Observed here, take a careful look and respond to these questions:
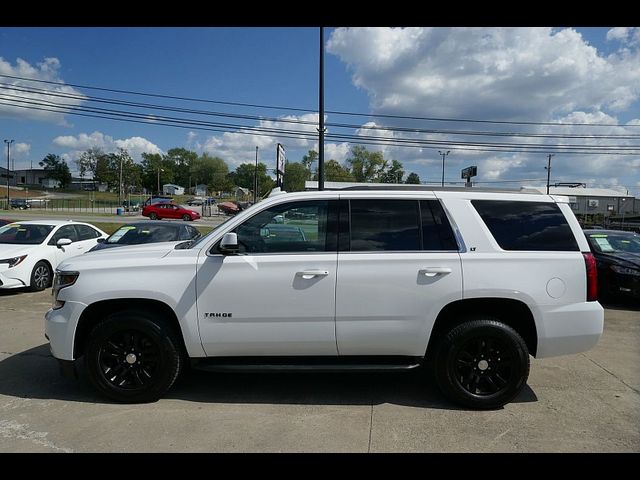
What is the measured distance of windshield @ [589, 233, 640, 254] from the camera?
9.17 m

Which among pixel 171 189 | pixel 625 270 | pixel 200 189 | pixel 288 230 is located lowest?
pixel 625 270

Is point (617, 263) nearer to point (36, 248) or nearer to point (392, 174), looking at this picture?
point (36, 248)

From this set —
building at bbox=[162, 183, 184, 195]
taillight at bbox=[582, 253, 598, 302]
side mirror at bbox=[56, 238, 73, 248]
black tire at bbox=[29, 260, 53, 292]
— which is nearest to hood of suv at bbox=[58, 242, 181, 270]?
taillight at bbox=[582, 253, 598, 302]

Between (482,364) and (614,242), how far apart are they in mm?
7303

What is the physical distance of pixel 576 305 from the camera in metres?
3.96

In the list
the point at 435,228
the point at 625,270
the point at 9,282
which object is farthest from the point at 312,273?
the point at 9,282

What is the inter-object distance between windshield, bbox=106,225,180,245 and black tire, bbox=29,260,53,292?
1.50 m

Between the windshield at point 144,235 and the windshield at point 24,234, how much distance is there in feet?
5.96

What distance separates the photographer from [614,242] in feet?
30.9

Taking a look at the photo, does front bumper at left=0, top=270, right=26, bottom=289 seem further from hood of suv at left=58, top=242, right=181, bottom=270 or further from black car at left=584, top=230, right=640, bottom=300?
black car at left=584, top=230, right=640, bottom=300

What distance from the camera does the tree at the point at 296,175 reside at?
79.5m
